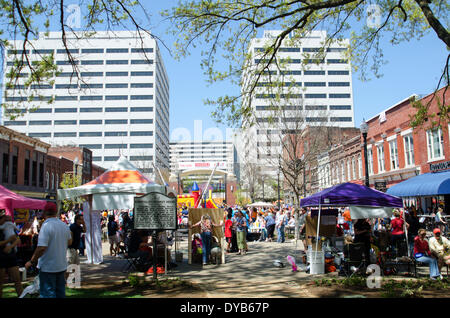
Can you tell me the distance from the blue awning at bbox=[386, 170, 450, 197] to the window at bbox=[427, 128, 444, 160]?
2.48m

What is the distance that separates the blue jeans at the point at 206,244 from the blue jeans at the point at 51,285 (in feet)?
24.1

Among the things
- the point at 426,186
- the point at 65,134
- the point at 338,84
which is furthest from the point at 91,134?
the point at 426,186

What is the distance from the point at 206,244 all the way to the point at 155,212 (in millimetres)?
4123

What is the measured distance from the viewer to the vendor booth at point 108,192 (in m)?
12.1

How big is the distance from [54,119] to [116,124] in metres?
16.5

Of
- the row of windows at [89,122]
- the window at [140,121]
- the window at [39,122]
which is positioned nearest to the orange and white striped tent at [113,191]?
the window at [140,121]

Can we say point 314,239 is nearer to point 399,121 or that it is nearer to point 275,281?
point 275,281

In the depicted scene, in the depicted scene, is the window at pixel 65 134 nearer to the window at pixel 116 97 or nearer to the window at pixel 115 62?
the window at pixel 116 97

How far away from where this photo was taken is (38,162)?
46.7m

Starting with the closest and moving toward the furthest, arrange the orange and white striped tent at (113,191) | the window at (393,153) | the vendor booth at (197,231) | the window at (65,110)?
the orange and white striped tent at (113,191) < the vendor booth at (197,231) < the window at (393,153) < the window at (65,110)

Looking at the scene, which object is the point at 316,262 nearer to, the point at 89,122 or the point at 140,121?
the point at 140,121

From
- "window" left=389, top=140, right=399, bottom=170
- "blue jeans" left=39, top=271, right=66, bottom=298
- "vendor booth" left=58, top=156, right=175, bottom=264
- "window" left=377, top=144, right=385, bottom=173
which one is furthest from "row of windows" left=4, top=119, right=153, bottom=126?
"blue jeans" left=39, top=271, right=66, bottom=298

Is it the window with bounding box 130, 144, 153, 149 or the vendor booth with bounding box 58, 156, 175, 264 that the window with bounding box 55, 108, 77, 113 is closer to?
the window with bounding box 130, 144, 153, 149

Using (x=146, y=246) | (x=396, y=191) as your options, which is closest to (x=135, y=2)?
(x=146, y=246)
